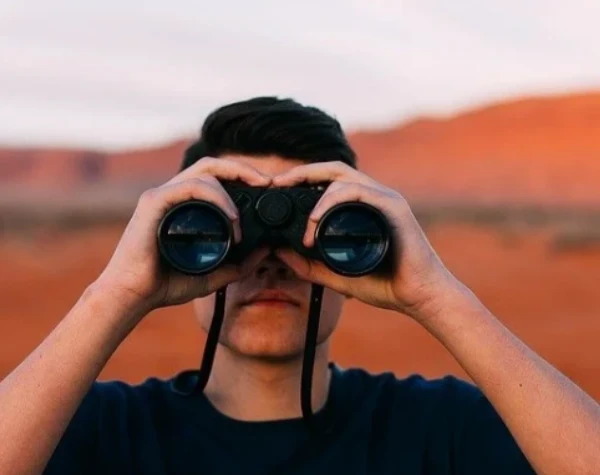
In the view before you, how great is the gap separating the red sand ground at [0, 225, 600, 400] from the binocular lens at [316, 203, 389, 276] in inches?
243

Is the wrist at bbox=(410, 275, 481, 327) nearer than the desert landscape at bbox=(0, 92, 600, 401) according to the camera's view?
Yes

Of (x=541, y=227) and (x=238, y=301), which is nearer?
(x=238, y=301)

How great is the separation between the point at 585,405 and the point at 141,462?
99 centimetres

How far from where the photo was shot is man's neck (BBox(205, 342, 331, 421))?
2447 mm

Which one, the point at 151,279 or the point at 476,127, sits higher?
the point at 476,127

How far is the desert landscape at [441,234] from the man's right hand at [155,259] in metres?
6.08

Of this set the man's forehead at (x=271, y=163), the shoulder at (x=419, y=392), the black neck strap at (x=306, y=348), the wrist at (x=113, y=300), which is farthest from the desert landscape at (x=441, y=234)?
the wrist at (x=113, y=300)

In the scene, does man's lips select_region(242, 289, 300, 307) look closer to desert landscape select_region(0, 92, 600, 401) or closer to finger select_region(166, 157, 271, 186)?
finger select_region(166, 157, 271, 186)

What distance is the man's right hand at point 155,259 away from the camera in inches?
89.3

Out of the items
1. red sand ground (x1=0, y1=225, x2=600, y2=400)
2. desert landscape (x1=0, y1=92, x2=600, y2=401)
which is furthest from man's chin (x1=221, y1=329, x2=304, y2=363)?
red sand ground (x1=0, y1=225, x2=600, y2=400)

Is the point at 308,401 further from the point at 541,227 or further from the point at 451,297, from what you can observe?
the point at 541,227

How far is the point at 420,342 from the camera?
9812 mm

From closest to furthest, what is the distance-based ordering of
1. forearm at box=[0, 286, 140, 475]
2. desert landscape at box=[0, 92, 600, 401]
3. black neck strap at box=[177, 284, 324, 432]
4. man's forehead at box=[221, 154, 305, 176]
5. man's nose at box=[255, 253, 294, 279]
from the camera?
1. forearm at box=[0, 286, 140, 475]
2. black neck strap at box=[177, 284, 324, 432]
3. man's nose at box=[255, 253, 294, 279]
4. man's forehead at box=[221, 154, 305, 176]
5. desert landscape at box=[0, 92, 600, 401]

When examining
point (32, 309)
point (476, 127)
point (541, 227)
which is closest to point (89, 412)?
point (32, 309)
